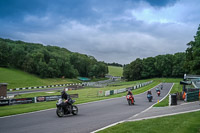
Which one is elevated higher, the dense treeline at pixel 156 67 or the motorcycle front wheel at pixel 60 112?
the dense treeline at pixel 156 67

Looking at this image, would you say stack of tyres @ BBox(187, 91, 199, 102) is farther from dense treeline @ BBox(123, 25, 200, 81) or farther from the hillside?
dense treeline @ BBox(123, 25, 200, 81)

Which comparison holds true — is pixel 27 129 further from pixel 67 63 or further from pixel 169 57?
pixel 169 57

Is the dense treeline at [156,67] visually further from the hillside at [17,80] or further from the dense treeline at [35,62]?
the hillside at [17,80]

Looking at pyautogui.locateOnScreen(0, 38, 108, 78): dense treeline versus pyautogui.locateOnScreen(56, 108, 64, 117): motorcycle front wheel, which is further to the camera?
pyautogui.locateOnScreen(0, 38, 108, 78): dense treeline

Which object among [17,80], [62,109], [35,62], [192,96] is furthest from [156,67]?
[62,109]

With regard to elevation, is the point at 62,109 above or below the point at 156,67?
below

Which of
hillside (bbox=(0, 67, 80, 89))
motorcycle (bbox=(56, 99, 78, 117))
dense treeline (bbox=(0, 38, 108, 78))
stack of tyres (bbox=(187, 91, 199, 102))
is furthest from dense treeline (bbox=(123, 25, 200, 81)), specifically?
motorcycle (bbox=(56, 99, 78, 117))

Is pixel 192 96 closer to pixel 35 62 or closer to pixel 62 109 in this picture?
pixel 62 109

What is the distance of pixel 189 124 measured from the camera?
9273mm

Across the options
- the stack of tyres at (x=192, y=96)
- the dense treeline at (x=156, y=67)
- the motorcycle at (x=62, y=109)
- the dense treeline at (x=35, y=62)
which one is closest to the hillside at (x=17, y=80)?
the dense treeline at (x=35, y=62)

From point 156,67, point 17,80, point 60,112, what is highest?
point 156,67

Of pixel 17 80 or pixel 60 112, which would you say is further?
pixel 17 80

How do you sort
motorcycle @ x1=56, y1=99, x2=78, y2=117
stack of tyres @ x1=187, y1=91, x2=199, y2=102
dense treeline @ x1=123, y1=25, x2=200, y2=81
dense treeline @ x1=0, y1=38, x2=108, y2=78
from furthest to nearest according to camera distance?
dense treeline @ x1=123, y1=25, x2=200, y2=81 < dense treeline @ x1=0, y1=38, x2=108, y2=78 < stack of tyres @ x1=187, y1=91, x2=199, y2=102 < motorcycle @ x1=56, y1=99, x2=78, y2=117

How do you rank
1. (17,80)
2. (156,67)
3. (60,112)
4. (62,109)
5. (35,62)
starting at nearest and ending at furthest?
(60,112) < (62,109) < (17,80) < (35,62) < (156,67)
